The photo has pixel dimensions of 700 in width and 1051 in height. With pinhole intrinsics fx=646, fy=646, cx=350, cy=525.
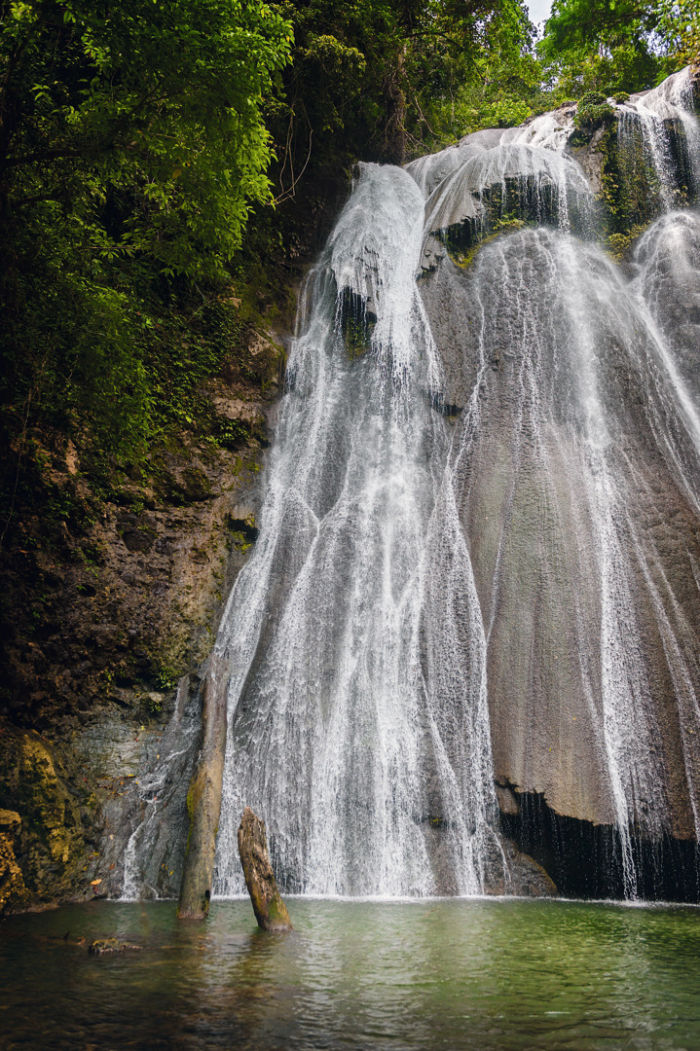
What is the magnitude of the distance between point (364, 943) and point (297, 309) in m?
13.9

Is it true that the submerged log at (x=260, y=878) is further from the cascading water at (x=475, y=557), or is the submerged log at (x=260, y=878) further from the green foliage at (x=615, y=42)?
the green foliage at (x=615, y=42)

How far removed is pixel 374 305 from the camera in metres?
14.9

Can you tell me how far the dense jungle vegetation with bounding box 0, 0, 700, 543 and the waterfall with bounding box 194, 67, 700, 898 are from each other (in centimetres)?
249

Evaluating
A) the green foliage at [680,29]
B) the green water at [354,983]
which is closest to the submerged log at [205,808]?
the green water at [354,983]

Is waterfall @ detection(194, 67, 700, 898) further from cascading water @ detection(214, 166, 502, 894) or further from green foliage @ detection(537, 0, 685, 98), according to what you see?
green foliage @ detection(537, 0, 685, 98)

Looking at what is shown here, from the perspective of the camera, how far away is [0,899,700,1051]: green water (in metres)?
3.34

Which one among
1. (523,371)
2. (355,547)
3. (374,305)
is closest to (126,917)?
(355,547)

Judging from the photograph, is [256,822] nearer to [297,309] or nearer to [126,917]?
[126,917]

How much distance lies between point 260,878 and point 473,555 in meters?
6.44

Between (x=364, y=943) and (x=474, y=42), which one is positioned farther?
(x=474, y=42)

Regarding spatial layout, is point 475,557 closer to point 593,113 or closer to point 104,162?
point 104,162

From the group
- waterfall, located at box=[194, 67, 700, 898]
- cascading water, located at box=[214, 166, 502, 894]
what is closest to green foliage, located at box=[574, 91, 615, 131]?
waterfall, located at box=[194, 67, 700, 898]

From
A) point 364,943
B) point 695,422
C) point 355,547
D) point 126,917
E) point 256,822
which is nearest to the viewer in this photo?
point 364,943

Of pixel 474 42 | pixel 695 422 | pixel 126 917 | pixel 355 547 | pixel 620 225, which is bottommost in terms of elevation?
pixel 126 917
